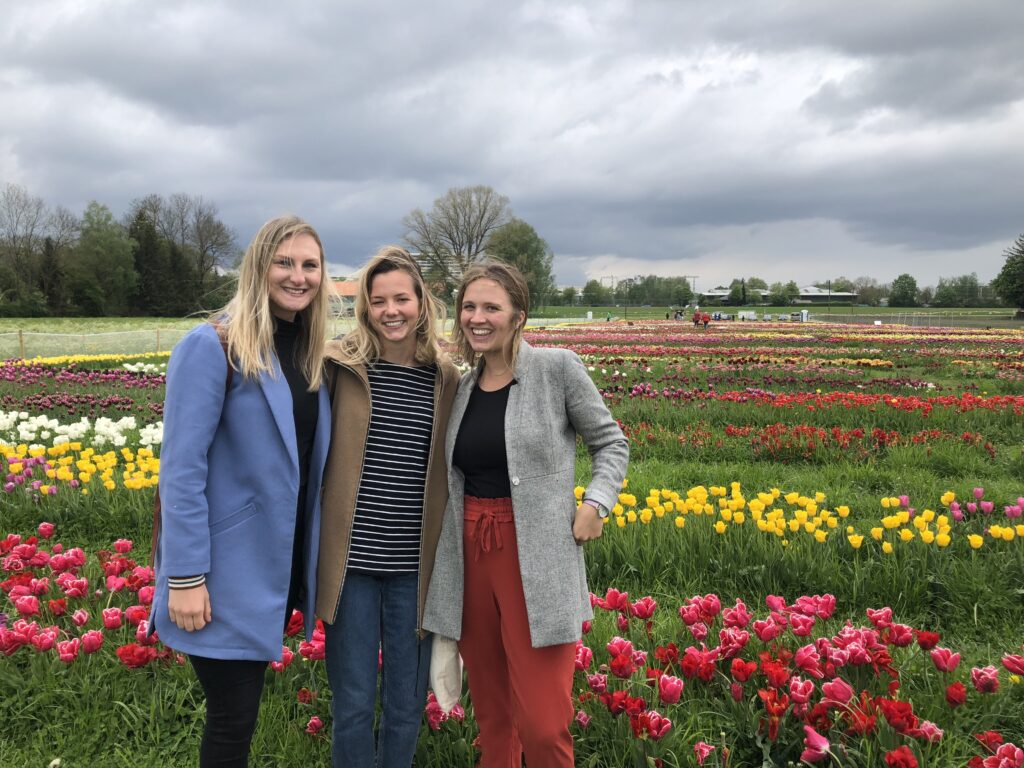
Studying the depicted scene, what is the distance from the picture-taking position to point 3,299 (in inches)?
1715

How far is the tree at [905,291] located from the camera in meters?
96.2

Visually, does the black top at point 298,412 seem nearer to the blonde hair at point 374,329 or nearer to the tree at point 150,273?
the blonde hair at point 374,329

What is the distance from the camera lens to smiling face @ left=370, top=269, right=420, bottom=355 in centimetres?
234

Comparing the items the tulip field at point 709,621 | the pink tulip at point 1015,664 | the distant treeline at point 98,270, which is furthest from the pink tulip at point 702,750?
the distant treeline at point 98,270

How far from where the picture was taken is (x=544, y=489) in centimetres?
224

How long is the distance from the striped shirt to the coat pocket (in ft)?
1.20

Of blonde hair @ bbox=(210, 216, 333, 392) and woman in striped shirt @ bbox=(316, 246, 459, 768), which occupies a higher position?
blonde hair @ bbox=(210, 216, 333, 392)

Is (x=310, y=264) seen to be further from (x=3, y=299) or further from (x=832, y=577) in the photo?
(x=3, y=299)

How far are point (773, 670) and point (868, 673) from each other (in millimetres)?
588

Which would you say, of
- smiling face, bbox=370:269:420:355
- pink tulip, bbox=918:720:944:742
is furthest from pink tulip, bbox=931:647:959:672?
smiling face, bbox=370:269:420:355

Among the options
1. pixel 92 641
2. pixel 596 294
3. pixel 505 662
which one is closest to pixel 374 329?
pixel 505 662

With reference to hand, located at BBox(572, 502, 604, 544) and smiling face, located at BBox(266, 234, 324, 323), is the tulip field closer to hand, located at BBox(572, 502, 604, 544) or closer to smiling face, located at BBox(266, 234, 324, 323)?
hand, located at BBox(572, 502, 604, 544)

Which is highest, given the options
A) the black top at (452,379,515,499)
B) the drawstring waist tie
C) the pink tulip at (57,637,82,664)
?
the black top at (452,379,515,499)

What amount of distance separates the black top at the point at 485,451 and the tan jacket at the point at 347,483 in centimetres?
10
